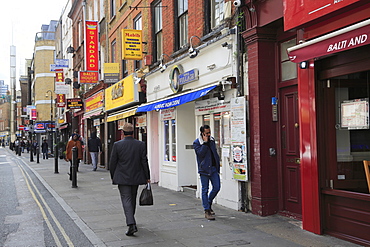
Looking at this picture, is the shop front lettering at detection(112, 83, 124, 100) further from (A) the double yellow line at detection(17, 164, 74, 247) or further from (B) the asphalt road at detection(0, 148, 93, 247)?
(B) the asphalt road at detection(0, 148, 93, 247)

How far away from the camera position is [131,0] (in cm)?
1698

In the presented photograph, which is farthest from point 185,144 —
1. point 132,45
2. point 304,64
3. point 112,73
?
point 112,73

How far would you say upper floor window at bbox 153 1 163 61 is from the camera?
14053mm

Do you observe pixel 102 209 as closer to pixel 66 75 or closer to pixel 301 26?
pixel 301 26

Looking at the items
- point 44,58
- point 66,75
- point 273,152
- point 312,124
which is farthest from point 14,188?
point 44,58

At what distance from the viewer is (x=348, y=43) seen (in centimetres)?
536

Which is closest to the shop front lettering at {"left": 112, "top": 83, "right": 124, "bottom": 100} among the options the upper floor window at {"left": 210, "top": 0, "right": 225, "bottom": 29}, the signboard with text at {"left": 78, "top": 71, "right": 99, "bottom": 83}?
the signboard with text at {"left": 78, "top": 71, "right": 99, "bottom": 83}

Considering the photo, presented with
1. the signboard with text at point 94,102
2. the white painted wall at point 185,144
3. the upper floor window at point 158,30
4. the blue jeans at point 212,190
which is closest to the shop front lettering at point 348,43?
the blue jeans at point 212,190

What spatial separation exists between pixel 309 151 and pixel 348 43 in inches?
76.0

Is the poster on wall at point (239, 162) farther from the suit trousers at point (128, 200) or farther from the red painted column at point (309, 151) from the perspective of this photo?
the suit trousers at point (128, 200)

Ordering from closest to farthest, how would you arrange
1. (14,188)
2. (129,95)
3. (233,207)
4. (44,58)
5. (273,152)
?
1. (273,152)
2. (233,207)
3. (14,188)
4. (129,95)
5. (44,58)

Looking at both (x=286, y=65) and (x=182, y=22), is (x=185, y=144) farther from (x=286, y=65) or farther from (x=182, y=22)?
(x=286, y=65)

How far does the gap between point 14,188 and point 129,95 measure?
5.51 metres

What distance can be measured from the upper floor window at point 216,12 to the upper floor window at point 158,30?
4.04 metres
